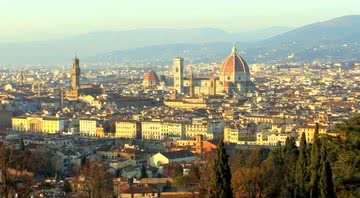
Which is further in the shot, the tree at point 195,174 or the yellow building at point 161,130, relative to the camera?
the yellow building at point 161,130

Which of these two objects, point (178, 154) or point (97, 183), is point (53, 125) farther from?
point (97, 183)

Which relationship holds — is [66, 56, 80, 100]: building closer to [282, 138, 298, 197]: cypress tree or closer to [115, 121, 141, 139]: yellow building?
[115, 121, 141, 139]: yellow building

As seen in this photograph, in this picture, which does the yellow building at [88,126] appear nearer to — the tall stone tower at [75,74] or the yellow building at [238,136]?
the yellow building at [238,136]

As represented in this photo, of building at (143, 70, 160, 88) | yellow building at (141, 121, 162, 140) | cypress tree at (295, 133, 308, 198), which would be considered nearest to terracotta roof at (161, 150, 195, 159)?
yellow building at (141, 121, 162, 140)

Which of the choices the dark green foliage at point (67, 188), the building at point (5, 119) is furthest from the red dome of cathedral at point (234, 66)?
the dark green foliage at point (67, 188)

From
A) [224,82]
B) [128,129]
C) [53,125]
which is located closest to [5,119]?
[53,125]

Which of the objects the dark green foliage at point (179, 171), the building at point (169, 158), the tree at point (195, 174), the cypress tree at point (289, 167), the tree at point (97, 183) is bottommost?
the building at point (169, 158)
